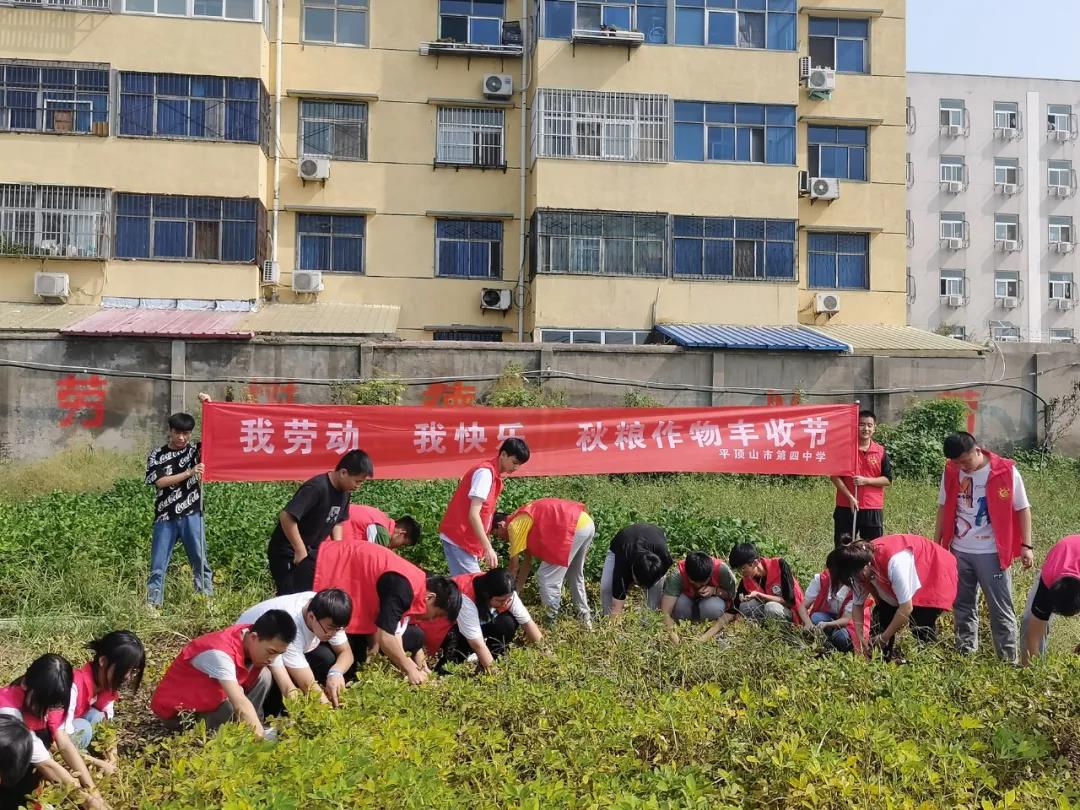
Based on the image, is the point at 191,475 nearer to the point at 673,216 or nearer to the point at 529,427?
the point at 529,427

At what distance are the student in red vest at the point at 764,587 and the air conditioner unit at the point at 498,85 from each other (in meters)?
14.4

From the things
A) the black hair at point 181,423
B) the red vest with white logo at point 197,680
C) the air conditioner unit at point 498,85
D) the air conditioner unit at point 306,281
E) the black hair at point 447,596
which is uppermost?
the air conditioner unit at point 498,85

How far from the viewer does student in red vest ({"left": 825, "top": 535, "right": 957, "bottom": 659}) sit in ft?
17.9

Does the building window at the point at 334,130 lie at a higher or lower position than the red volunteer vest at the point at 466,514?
higher

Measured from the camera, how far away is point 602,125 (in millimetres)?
18047

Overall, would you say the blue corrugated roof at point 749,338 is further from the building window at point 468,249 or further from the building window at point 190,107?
the building window at point 190,107

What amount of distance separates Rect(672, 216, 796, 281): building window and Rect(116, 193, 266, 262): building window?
796 centimetres

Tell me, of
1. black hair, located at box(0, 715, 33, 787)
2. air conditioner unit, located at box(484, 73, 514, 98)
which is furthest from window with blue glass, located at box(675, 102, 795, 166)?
black hair, located at box(0, 715, 33, 787)

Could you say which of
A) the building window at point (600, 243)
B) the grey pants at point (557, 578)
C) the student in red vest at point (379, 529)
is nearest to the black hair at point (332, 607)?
the student in red vest at point (379, 529)

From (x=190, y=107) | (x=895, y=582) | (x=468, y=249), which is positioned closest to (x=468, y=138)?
(x=468, y=249)

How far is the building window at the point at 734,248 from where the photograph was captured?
1816 cm

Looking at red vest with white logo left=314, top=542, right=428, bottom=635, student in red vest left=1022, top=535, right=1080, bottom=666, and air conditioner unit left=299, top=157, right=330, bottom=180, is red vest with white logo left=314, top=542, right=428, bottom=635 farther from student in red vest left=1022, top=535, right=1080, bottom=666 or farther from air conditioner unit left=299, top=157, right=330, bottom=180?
air conditioner unit left=299, top=157, right=330, bottom=180

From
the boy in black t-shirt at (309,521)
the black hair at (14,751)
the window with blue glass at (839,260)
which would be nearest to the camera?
the black hair at (14,751)

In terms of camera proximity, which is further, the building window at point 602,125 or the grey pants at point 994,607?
the building window at point 602,125
